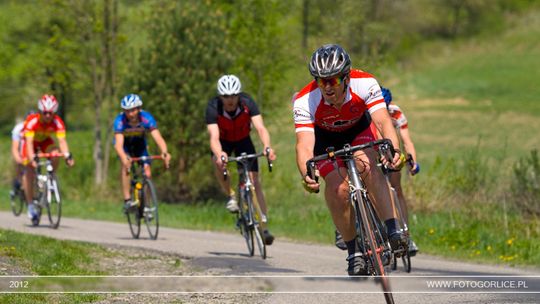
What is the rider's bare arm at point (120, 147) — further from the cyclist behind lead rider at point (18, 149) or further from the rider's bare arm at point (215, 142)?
the cyclist behind lead rider at point (18, 149)

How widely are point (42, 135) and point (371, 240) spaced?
1114 cm

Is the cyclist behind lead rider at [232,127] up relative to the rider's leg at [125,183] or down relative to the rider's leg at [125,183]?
up

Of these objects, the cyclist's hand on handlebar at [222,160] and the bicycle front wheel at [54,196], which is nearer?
the cyclist's hand on handlebar at [222,160]

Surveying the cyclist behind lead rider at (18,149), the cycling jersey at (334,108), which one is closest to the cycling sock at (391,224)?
the cycling jersey at (334,108)

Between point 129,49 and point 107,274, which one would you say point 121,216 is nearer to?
point 129,49

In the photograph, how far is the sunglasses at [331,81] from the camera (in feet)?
28.8

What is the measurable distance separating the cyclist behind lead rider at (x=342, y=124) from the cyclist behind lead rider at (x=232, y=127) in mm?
4384

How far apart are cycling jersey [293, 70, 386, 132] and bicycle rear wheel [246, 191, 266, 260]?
450cm

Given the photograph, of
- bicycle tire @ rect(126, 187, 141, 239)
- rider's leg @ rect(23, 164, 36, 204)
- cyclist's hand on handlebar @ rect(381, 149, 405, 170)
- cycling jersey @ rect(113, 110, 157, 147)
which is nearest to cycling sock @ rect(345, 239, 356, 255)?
cyclist's hand on handlebar @ rect(381, 149, 405, 170)

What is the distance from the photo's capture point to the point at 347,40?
2711cm

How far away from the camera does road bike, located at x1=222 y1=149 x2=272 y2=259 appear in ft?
45.0

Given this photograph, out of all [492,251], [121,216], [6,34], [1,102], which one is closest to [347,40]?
[121,216]

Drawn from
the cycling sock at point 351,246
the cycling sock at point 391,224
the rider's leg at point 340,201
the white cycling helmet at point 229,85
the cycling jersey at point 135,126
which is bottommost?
the cycling sock at point 351,246

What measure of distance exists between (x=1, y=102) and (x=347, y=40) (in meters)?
49.1
